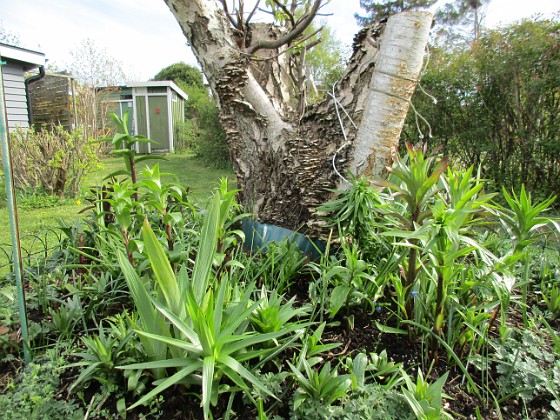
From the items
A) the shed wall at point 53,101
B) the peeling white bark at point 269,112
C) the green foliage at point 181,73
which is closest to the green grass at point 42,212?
the peeling white bark at point 269,112

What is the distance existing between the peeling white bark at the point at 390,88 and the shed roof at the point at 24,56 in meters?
9.97

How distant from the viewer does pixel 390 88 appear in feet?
6.81

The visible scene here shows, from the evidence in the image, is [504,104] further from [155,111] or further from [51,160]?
[155,111]

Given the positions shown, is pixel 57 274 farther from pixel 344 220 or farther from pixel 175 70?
pixel 175 70

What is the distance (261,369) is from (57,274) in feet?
4.46

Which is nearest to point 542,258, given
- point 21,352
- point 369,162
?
point 369,162

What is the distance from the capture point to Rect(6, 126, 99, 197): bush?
6.75 meters

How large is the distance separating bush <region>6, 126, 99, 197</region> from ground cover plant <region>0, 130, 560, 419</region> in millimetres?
5869

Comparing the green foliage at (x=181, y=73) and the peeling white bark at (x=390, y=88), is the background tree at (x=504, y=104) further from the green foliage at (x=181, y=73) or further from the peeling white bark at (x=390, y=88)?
the green foliage at (x=181, y=73)

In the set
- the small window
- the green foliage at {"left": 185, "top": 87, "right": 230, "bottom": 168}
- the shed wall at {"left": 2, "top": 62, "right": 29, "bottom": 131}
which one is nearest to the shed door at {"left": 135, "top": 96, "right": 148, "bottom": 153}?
the small window

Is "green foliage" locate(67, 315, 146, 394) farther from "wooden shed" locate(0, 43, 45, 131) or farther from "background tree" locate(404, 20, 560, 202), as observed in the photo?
"wooden shed" locate(0, 43, 45, 131)

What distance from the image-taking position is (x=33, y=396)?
1261 millimetres

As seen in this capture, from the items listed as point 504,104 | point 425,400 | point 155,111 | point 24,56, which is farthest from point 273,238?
point 155,111

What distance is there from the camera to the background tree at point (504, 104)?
5.44m
